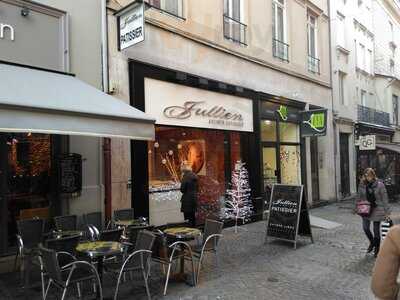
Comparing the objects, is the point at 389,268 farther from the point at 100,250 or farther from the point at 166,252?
the point at 166,252

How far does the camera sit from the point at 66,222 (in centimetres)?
689

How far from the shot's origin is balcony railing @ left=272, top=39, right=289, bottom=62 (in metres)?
13.8

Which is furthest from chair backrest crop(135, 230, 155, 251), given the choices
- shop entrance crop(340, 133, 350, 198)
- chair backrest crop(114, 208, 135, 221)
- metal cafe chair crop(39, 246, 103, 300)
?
shop entrance crop(340, 133, 350, 198)

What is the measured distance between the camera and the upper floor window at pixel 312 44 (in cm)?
1639

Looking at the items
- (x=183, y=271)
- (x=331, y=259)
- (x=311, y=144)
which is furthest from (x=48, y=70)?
(x=311, y=144)

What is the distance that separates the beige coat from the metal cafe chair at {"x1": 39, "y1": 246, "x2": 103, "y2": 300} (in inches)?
129

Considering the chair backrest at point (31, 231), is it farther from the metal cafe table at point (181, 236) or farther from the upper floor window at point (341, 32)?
the upper floor window at point (341, 32)

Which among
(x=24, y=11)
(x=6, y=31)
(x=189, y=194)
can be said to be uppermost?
(x=24, y=11)

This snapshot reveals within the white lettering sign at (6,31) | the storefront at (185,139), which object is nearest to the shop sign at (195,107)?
the storefront at (185,139)

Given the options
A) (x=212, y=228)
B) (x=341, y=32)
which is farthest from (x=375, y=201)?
(x=341, y=32)

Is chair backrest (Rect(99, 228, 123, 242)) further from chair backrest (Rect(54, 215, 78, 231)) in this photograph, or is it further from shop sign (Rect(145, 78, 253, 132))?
shop sign (Rect(145, 78, 253, 132))

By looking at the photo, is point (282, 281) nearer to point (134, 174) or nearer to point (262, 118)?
point (134, 174)

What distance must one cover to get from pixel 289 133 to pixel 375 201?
278 inches

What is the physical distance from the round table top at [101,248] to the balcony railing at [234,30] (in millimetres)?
7680
